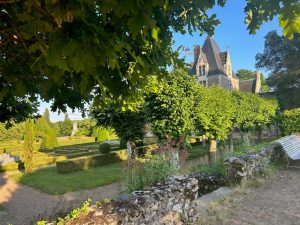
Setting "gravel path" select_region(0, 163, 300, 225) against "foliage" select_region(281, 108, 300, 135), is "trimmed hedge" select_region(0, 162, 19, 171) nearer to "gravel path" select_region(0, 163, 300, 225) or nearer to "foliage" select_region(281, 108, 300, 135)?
"gravel path" select_region(0, 163, 300, 225)

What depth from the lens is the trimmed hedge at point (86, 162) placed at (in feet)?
47.1

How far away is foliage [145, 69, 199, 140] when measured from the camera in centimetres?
1059

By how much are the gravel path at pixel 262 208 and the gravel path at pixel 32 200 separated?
376cm

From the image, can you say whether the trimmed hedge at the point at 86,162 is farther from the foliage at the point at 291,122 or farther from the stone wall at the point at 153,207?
the foliage at the point at 291,122

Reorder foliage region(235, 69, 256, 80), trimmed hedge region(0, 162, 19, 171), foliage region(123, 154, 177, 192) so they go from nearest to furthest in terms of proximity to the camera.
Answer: foliage region(123, 154, 177, 192) → trimmed hedge region(0, 162, 19, 171) → foliage region(235, 69, 256, 80)

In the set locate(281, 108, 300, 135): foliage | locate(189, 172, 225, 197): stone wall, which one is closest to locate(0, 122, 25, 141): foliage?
locate(281, 108, 300, 135): foliage

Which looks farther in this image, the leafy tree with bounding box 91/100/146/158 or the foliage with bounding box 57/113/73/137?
the foliage with bounding box 57/113/73/137

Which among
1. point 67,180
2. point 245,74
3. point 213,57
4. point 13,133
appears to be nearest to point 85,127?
point 13,133

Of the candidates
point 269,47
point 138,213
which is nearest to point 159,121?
point 138,213

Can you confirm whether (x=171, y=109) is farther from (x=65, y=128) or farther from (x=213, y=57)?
(x=65, y=128)

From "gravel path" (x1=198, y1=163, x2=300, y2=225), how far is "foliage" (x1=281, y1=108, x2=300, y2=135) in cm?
1325

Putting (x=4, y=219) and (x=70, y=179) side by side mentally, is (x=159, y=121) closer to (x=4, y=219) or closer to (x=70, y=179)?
(x=70, y=179)

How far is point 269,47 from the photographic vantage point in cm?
4062

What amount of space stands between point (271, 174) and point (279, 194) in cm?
210
